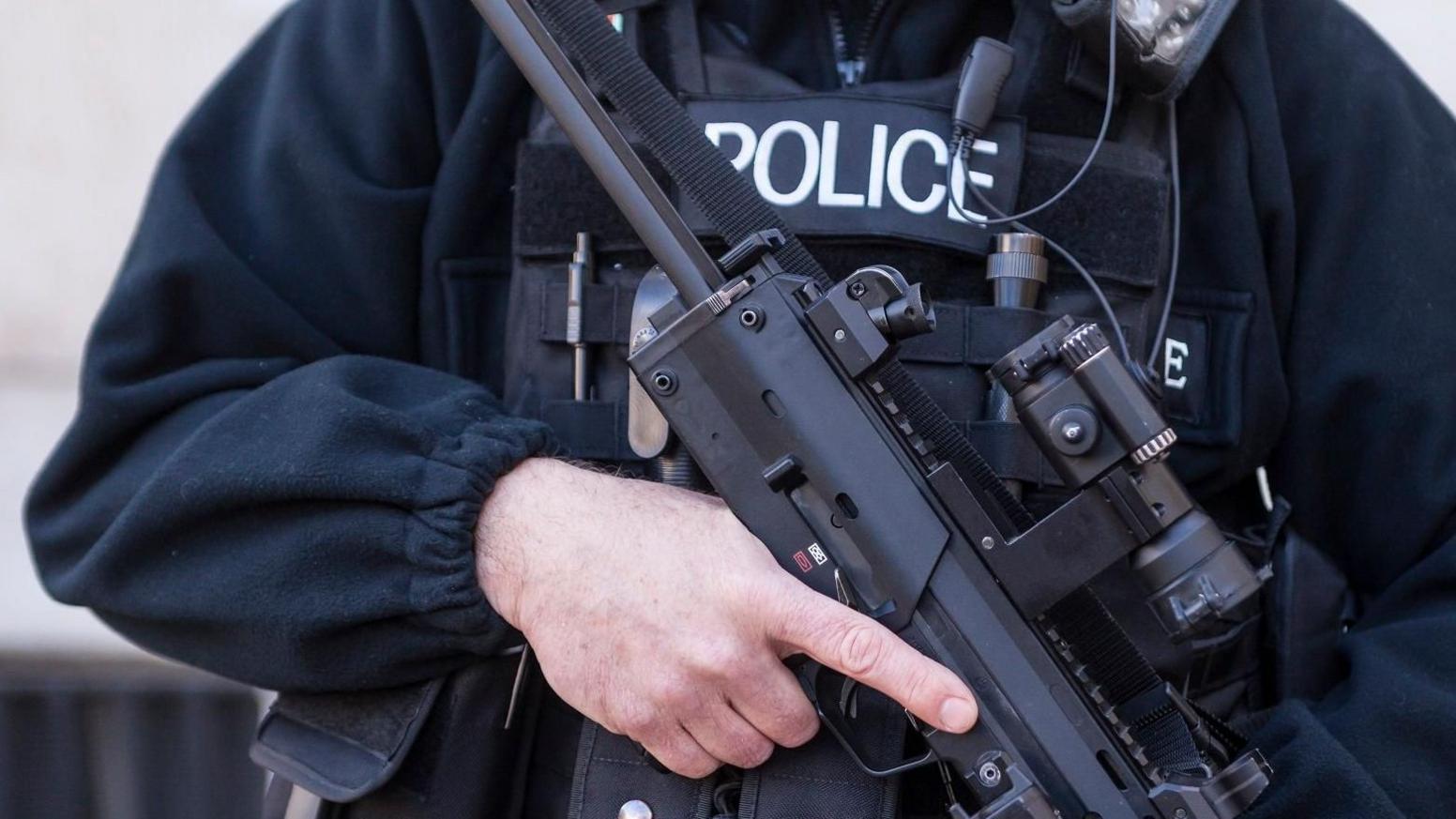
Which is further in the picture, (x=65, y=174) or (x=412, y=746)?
(x=65, y=174)

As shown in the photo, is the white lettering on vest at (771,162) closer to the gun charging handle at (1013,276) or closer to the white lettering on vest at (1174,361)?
the gun charging handle at (1013,276)

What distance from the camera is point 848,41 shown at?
1.38m

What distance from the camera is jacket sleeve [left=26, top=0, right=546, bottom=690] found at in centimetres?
122

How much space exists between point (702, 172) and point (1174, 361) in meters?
→ 0.50

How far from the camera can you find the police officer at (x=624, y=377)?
1.20 meters

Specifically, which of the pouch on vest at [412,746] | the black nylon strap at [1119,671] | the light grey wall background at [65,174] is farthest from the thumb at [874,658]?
the light grey wall background at [65,174]

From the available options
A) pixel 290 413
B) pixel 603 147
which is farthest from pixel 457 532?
pixel 603 147

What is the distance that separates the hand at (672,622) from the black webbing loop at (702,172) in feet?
0.54

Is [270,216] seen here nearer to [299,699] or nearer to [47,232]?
[299,699]

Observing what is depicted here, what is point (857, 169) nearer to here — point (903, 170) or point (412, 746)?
point (903, 170)

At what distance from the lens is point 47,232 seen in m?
2.62

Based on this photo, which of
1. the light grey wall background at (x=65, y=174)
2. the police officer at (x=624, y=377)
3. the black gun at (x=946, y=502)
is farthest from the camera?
the light grey wall background at (x=65, y=174)

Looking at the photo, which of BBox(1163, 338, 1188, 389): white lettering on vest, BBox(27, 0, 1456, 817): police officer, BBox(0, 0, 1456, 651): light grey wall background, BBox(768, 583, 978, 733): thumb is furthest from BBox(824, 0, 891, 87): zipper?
BBox(0, 0, 1456, 651): light grey wall background

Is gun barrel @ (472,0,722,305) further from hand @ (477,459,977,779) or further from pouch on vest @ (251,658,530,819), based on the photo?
pouch on vest @ (251,658,530,819)
